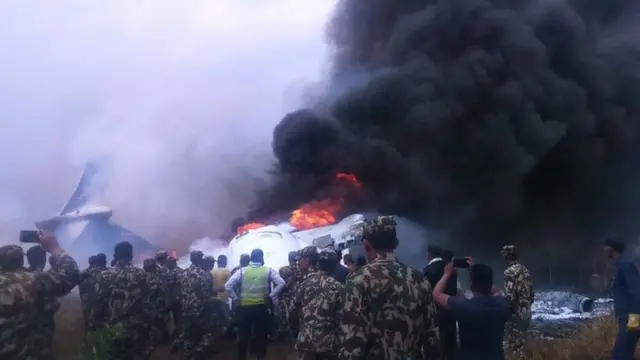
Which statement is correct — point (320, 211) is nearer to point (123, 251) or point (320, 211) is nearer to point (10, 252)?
point (123, 251)

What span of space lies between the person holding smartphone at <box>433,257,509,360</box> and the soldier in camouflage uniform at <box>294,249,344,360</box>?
5.14ft

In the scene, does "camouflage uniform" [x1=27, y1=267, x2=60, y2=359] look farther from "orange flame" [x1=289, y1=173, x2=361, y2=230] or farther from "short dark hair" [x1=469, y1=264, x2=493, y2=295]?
"orange flame" [x1=289, y1=173, x2=361, y2=230]

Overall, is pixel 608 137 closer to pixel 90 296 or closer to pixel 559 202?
pixel 559 202

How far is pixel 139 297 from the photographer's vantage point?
8742mm

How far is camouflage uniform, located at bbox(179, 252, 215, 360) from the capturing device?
39.1 ft

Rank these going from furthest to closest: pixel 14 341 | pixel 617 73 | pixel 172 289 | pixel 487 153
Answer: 1. pixel 617 73
2. pixel 487 153
3. pixel 172 289
4. pixel 14 341

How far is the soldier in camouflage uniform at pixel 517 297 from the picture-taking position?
1012 centimetres

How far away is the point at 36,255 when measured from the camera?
777 cm

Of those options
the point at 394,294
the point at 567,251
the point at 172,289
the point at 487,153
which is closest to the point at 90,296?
the point at 172,289

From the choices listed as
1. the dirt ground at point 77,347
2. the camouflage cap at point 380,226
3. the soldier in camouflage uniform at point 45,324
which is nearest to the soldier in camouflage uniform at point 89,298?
the soldier in camouflage uniform at point 45,324

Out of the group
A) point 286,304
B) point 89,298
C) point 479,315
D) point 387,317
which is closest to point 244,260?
point 286,304

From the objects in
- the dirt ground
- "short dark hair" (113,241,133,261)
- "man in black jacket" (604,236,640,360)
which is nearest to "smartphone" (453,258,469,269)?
"man in black jacket" (604,236,640,360)

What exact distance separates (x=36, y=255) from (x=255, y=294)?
3.88 m

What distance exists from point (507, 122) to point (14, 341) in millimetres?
26967
